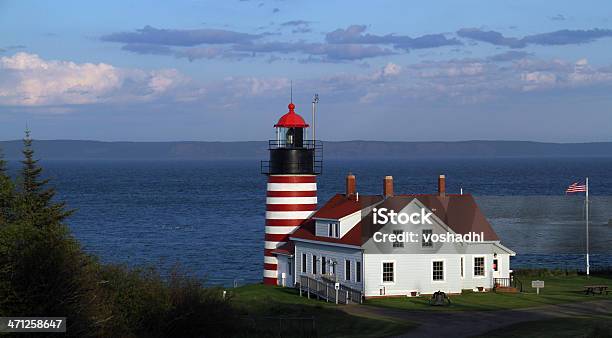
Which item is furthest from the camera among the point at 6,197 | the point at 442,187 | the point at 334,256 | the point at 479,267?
the point at 442,187

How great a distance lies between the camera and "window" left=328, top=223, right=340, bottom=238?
49.0 m

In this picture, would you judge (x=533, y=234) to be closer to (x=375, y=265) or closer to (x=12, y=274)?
(x=375, y=265)

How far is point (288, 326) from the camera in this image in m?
38.4

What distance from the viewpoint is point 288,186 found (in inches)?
2108

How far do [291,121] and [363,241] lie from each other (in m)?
10.1

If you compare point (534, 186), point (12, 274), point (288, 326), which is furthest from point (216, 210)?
point (12, 274)

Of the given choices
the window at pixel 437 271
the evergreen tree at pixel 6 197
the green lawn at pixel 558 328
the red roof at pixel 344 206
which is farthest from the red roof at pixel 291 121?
the green lawn at pixel 558 328

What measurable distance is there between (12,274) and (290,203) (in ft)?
86.1

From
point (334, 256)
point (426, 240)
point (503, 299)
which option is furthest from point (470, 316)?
point (334, 256)

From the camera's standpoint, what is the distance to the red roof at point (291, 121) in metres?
54.3

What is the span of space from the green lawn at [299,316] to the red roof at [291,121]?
9.48 meters

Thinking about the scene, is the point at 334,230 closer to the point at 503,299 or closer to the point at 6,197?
the point at 503,299

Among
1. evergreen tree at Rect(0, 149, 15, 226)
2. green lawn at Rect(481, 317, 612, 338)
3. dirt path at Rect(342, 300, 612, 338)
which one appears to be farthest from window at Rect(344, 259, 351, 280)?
evergreen tree at Rect(0, 149, 15, 226)

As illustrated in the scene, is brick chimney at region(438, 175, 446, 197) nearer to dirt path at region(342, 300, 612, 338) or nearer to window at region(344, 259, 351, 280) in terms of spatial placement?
window at region(344, 259, 351, 280)
